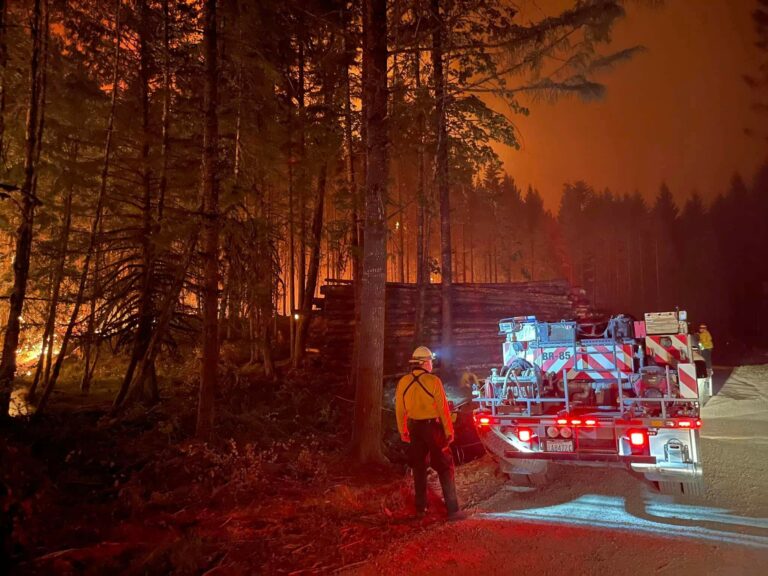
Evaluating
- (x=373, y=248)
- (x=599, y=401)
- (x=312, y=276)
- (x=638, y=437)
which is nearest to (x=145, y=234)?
(x=373, y=248)

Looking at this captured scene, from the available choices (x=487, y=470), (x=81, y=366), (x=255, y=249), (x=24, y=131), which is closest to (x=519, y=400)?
(x=487, y=470)

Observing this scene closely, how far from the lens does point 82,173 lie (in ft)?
40.3

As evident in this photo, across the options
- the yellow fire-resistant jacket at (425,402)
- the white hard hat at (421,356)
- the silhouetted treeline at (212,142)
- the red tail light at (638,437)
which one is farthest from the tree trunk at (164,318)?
the red tail light at (638,437)

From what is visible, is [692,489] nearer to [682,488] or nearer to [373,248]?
[682,488]

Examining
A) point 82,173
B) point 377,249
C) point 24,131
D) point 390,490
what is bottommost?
point 390,490

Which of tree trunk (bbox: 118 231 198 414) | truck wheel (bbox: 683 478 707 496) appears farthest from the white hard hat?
tree trunk (bbox: 118 231 198 414)

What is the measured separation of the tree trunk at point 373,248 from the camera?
29.2 ft

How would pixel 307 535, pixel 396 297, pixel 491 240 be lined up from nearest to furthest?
pixel 307 535
pixel 396 297
pixel 491 240

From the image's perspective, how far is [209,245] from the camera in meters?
8.81

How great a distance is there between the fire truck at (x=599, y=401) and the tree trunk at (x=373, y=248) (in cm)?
196

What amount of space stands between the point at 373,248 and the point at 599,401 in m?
4.49

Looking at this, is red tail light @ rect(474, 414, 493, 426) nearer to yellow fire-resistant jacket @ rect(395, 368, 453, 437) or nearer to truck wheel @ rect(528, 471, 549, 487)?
truck wheel @ rect(528, 471, 549, 487)

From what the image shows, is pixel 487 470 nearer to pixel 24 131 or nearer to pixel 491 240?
pixel 24 131

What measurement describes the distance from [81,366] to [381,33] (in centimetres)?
1746
